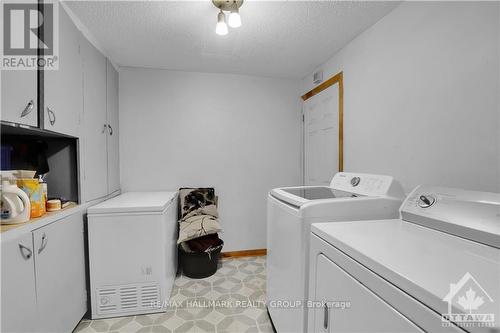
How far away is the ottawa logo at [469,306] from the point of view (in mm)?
433

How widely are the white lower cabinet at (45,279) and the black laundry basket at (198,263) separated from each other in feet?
2.80

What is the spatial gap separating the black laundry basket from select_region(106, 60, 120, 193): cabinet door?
1021 mm

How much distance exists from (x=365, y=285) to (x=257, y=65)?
2.35m

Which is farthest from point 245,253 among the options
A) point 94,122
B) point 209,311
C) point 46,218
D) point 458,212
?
point 458,212

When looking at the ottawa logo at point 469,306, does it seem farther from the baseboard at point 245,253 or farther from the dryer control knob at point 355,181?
the baseboard at point 245,253

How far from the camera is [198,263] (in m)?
2.25

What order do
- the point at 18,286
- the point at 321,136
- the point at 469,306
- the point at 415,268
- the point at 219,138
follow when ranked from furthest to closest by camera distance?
1. the point at 219,138
2. the point at 321,136
3. the point at 18,286
4. the point at 415,268
5. the point at 469,306

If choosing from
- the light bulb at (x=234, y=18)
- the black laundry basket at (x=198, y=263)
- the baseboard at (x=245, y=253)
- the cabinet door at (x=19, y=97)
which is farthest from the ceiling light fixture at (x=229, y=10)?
the baseboard at (x=245, y=253)

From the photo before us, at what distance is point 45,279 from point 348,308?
160 cm

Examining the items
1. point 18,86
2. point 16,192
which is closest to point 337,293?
point 16,192

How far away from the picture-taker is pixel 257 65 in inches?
97.3

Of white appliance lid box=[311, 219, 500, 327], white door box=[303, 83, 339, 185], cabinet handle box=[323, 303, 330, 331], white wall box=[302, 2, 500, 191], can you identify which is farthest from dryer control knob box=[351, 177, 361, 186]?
cabinet handle box=[323, 303, 330, 331]

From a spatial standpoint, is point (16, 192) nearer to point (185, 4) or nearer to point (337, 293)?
point (185, 4)

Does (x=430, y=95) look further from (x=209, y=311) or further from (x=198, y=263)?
(x=198, y=263)
